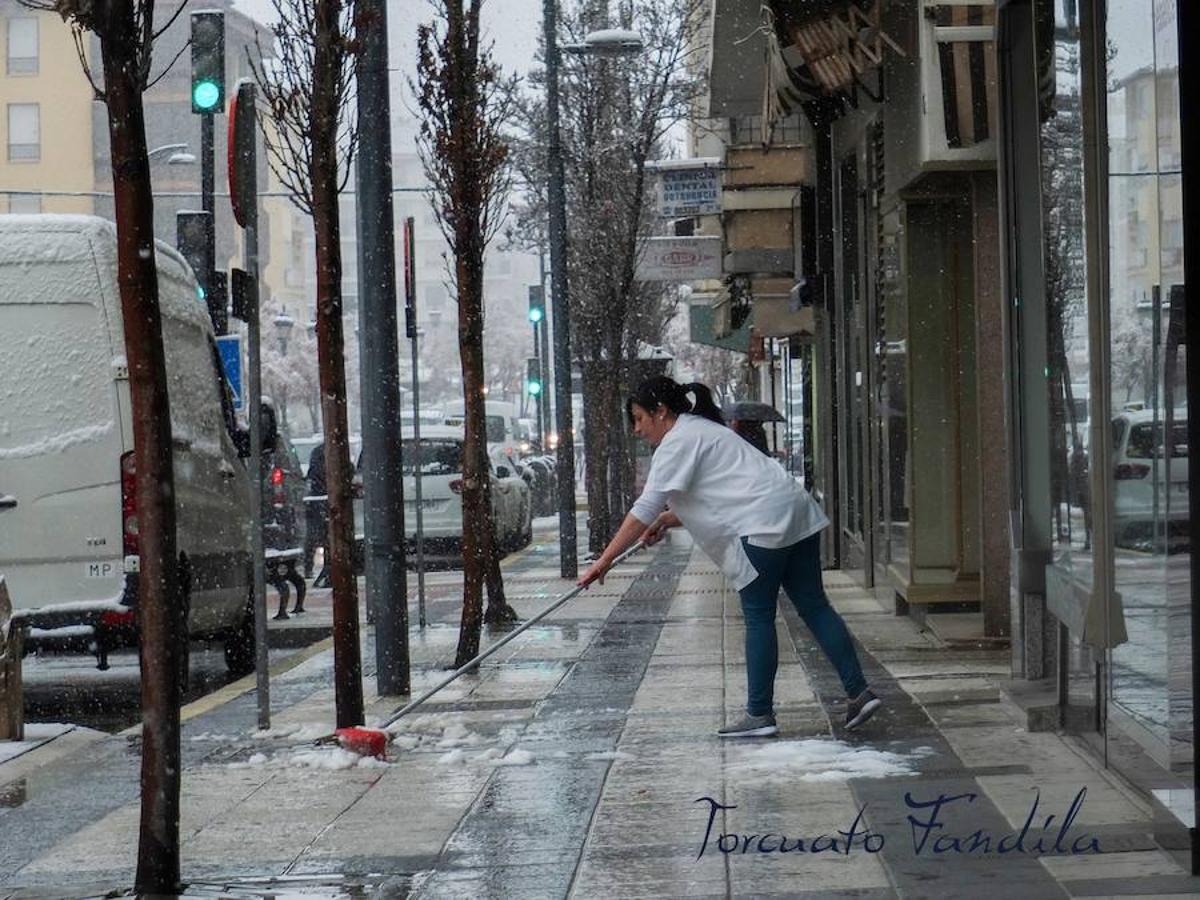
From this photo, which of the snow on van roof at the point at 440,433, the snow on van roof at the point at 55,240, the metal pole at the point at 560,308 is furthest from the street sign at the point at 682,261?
the snow on van roof at the point at 55,240

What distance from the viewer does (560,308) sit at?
27.2m

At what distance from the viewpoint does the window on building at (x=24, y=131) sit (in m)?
77.9

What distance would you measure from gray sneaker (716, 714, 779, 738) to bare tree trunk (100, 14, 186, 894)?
3489 mm

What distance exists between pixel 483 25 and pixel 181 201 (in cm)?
6354

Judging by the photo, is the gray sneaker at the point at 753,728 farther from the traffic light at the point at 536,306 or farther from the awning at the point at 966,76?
the traffic light at the point at 536,306

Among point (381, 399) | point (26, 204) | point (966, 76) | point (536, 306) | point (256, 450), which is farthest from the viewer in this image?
point (26, 204)

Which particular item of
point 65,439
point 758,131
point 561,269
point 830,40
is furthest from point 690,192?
→ point 65,439

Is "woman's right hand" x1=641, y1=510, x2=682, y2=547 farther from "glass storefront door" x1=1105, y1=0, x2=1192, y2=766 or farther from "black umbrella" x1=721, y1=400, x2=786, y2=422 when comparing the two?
"black umbrella" x1=721, y1=400, x2=786, y2=422

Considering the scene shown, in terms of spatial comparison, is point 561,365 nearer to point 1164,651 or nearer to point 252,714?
point 252,714

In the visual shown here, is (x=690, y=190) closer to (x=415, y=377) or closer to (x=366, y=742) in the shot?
(x=415, y=377)

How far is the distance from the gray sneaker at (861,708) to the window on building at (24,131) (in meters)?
72.2

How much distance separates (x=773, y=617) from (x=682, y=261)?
815 inches

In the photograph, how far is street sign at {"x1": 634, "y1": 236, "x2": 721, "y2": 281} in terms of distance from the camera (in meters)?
30.2

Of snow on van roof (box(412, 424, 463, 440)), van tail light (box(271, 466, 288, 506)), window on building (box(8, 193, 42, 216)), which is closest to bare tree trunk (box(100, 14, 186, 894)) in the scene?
van tail light (box(271, 466, 288, 506))
